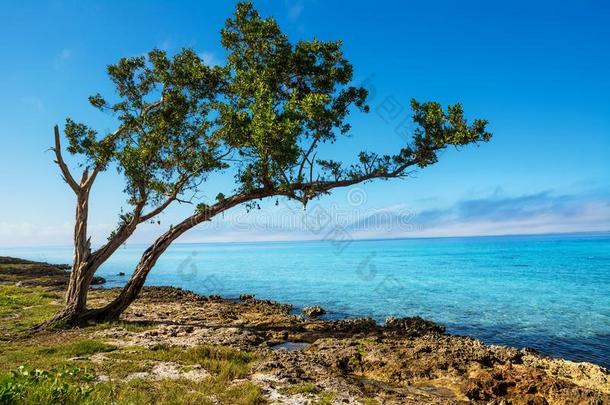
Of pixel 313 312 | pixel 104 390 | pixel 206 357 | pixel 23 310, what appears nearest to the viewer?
pixel 104 390

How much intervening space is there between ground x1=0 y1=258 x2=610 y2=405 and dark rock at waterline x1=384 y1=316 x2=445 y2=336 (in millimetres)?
127

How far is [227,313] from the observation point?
24.8 meters

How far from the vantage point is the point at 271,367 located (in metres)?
12.5

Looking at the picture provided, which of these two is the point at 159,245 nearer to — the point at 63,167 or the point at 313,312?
the point at 63,167

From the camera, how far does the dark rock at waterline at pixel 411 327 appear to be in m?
19.6

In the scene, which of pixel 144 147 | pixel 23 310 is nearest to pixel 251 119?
pixel 144 147

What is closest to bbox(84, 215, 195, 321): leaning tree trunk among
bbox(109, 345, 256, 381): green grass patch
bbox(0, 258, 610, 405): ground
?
bbox(0, 258, 610, 405): ground

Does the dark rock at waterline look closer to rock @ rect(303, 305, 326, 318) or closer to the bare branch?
rock @ rect(303, 305, 326, 318)

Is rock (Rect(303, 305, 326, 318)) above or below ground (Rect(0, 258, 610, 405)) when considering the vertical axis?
below

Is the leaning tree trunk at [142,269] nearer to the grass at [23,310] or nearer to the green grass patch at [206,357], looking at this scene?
the grass at [23,310]

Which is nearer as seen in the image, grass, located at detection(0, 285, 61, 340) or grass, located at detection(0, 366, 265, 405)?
grass, located at detection(0, 366, 265, 405)

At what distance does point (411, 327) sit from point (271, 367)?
11.2 metres

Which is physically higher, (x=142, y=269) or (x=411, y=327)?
(x=142, y=269)

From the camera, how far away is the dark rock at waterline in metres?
19.6
